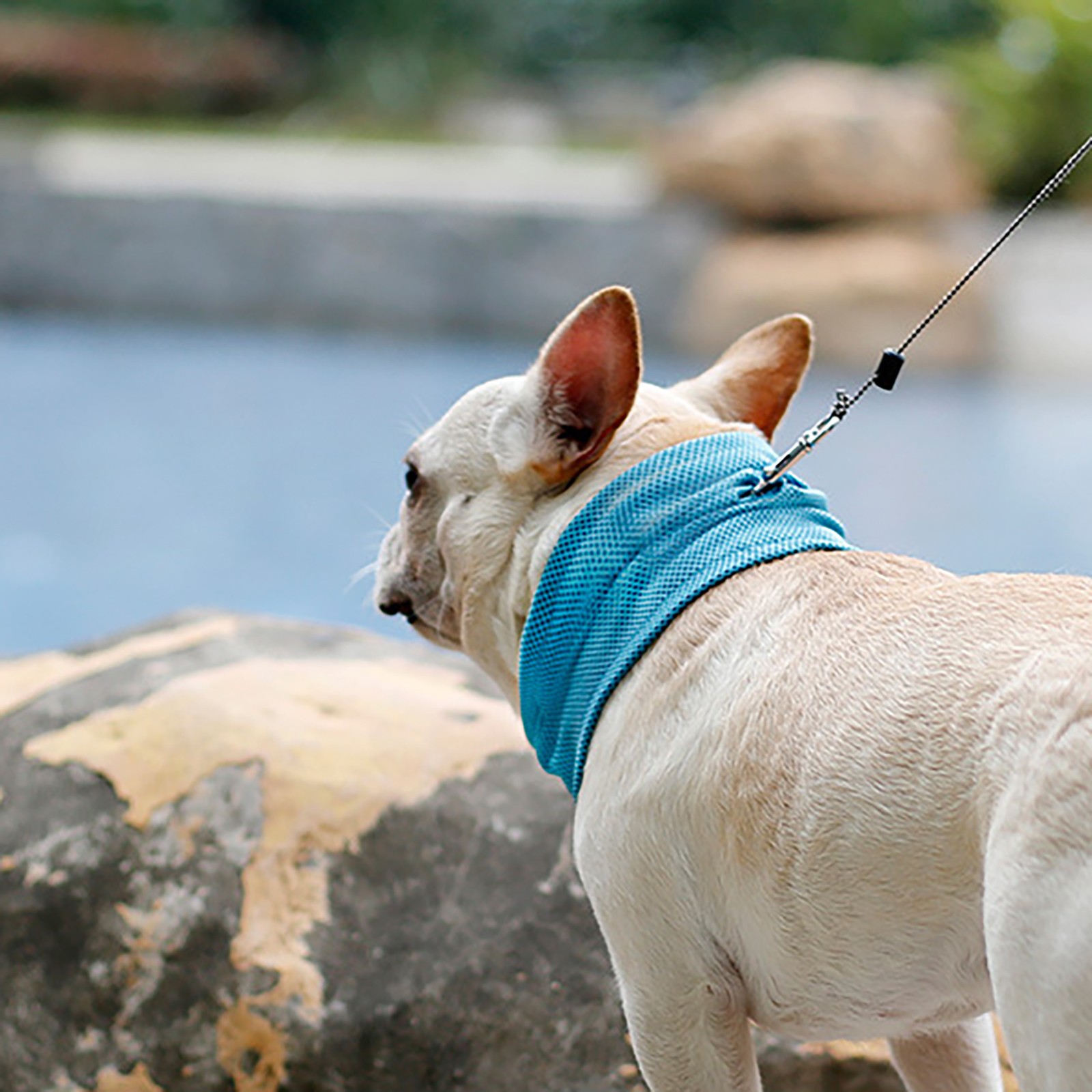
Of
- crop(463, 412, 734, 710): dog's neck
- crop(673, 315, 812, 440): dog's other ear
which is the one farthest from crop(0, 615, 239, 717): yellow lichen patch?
crop(673, 315, 812, 440): dog's other ear

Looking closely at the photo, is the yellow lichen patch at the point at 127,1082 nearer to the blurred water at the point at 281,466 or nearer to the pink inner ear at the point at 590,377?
the pink inner ear at the point at 590,377

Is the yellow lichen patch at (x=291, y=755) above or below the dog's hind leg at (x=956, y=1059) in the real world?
below

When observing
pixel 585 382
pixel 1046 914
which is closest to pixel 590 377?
pixel 585 382

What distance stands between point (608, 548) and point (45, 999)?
117cm

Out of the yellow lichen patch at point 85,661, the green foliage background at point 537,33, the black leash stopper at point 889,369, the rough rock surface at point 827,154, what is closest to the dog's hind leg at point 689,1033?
the black leash stopper at point 889,369

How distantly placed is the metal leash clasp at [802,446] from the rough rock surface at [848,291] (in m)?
8.31

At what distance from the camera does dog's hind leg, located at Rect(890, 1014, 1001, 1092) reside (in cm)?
170

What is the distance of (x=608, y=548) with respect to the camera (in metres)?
1.58

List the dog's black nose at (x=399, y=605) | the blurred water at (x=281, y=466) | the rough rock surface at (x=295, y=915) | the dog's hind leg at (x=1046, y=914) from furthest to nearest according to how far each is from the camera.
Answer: the blurred water at (x=281, y=466)
the rough rock surface at (x=295, y=915)
the dog's black nose at (x=399, y=605)
the dog's hind leg at (x=1046, y=914)

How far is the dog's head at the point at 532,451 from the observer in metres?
1.64

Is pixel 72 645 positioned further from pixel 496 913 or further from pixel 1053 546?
pixel 1053 546

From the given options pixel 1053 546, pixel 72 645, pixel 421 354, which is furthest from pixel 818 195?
pixel 72 645

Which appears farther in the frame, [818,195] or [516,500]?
[818,195]

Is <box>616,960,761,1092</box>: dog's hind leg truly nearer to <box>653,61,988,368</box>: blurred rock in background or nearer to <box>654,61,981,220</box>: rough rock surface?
<box>653,61,988,368</box>: blurred rock in background
